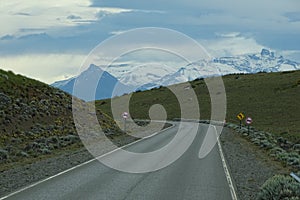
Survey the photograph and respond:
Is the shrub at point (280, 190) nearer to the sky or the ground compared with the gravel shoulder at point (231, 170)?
nearer to the sky

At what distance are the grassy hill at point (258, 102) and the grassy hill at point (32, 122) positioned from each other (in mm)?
19156

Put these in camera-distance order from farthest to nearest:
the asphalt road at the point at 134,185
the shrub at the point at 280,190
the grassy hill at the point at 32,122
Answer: the grassy hill at the point at 32,122 < the asphalt road at the point at 134,185 < the shrub at the point at 280,190

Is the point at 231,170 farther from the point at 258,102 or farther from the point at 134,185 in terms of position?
the point at 258,102

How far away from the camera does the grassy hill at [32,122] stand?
23663 mm

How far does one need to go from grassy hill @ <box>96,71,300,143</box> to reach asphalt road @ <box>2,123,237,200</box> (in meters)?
27.3

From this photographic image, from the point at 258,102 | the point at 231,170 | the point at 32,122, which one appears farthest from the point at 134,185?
the point at 258,102

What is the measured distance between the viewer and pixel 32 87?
130ft

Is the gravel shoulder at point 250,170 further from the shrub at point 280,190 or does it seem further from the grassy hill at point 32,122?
the grassy hill at point 32,122

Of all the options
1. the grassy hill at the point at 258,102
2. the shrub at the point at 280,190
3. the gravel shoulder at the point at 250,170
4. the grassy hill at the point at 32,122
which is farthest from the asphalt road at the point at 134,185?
the grassy hill at the point at 258,102

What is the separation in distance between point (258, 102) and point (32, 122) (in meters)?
54.7

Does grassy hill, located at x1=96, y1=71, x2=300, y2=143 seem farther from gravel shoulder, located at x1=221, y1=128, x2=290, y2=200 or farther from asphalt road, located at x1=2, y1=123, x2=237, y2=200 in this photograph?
asphalt road, located at x1=2, y1=123, x2=237, y2=200

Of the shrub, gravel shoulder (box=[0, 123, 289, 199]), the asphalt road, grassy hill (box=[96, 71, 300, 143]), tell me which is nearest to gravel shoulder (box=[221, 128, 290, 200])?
gravel shoulder (box=[0, 123, 289, 199])

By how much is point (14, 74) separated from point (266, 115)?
3758 cm

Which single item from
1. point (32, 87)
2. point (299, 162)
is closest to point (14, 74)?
point (32, 87)
